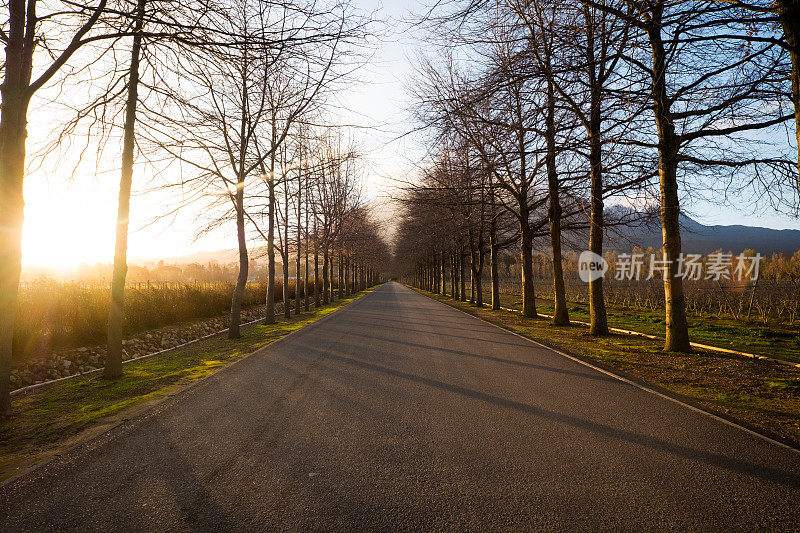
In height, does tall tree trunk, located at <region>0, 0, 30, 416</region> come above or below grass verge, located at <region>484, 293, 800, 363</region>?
above

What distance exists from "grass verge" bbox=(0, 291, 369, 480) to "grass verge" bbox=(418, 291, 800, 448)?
281 inches

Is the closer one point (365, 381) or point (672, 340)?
point (365, 381)

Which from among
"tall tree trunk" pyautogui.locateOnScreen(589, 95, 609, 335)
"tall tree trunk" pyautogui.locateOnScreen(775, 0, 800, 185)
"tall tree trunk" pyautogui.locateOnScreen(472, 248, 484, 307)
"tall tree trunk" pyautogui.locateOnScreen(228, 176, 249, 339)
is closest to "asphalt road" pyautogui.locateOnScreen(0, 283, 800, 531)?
"tall tree trunk" pyautogui.locateOnScreen(775, 0, 800, 185)

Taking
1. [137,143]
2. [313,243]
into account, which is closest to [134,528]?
[137,143]

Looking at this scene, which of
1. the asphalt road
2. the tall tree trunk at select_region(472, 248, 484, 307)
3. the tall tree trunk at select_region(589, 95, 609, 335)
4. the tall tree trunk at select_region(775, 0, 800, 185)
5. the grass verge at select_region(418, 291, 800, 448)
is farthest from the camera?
the tall tree trunk at select_region(472, 248, 484, 307)

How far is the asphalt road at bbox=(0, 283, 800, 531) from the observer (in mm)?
2496

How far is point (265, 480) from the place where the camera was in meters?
2.97

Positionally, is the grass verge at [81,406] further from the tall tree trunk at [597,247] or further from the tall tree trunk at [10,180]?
the tall tree trunk at [597,247]

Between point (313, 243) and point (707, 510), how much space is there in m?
21.4

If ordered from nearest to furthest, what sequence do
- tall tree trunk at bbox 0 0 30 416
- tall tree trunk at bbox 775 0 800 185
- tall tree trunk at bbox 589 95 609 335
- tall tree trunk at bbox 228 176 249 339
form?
tall tree trunk at bbox 775 0 800 185
tall tree trunk at bbox 0 0 30 416
tall tree trunk at bbox 589 95 609 335
tall tree trunk at bbox 228 176 249 339

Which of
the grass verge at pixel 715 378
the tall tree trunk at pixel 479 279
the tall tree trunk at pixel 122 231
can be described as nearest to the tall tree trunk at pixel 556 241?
the grass verge at pixel 715 378

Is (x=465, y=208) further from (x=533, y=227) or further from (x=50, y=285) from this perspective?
(x=50, y=285)

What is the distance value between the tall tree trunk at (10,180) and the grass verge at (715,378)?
876 cm

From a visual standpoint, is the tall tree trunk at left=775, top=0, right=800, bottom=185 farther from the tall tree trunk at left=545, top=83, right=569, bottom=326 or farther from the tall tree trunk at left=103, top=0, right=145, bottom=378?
the tall tree trunk at left=103, top=0, right=145, bottom=378
